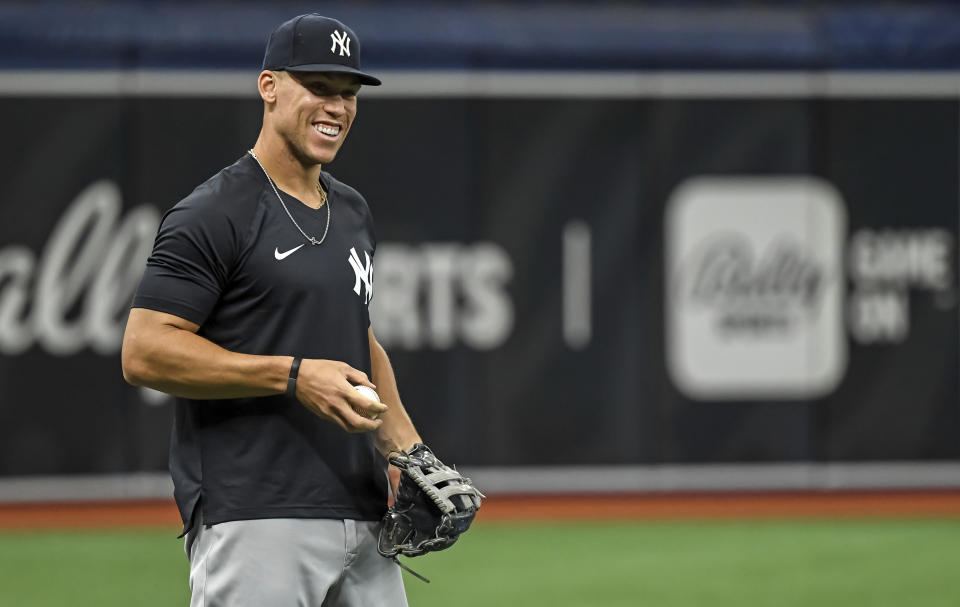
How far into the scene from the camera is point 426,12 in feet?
32.6

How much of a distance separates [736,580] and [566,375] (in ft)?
10.1

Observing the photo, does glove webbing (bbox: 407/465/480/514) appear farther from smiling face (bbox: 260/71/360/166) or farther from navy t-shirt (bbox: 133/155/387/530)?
smiling face (bbox: 260/71/360/166)

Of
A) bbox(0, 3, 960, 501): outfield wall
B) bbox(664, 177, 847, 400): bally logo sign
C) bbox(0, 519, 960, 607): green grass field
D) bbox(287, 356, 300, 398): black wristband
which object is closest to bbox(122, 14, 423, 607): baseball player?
bbox(287, 356, 300, 398): black wristband

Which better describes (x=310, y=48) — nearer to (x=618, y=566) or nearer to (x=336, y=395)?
(x=336, y=395)

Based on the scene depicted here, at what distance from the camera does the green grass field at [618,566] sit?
21.9ft

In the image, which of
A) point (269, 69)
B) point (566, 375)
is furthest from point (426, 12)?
point (269, 69)

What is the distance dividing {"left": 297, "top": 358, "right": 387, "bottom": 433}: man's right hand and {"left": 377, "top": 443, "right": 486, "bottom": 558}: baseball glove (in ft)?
1.27

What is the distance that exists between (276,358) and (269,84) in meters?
0.66

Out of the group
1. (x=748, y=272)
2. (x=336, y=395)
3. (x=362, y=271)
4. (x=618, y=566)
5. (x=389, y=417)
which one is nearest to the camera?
(x=336, y=395)

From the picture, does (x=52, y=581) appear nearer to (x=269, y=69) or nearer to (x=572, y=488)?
(x=572, y=488)

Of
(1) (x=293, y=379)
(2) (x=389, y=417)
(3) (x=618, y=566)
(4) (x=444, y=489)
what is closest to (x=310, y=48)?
(1) (x=293, y=379)

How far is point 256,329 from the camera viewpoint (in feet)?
9.89

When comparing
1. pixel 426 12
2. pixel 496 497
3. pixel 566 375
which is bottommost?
pixel 496 497

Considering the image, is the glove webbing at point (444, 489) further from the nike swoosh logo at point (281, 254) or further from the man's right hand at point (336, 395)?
the nike swoosh logo at point (281, 254)
